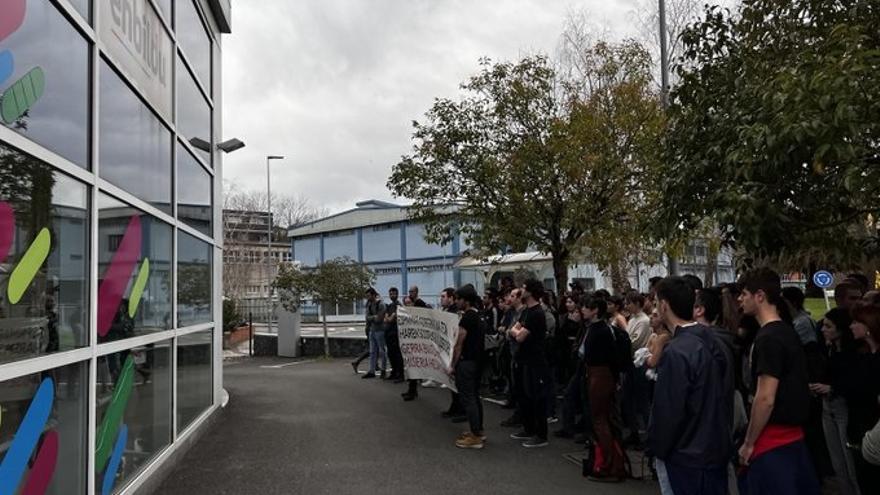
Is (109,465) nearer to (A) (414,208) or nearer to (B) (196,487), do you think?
(B) (196,487)

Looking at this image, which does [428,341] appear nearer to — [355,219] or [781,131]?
→ [781,131]

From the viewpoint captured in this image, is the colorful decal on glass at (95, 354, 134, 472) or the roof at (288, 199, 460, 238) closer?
the colorful decal on glass at (95, 354, 134, 472)

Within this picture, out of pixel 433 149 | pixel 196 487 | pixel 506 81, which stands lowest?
pixel 196 487

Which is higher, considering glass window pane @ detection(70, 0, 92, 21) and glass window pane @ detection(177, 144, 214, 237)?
glass window pane @ detection(70, 0, 92, 21)

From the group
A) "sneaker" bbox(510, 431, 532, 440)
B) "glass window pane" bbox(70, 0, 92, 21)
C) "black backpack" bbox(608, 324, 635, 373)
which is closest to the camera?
"glass window pane" bbox(70, 0, 92, 21)

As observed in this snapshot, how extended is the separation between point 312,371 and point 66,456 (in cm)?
1249

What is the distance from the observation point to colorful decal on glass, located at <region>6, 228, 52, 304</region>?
377 cm

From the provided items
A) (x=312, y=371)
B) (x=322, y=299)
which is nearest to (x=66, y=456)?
(x=312, y=371)

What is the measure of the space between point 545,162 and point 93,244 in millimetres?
9467

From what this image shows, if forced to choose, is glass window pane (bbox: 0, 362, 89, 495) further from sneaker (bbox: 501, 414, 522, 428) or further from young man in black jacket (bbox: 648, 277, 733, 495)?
sneaker (bbox: 501, 414, 522, 428)

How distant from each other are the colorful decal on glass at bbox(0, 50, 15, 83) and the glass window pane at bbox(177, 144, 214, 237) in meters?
4.33

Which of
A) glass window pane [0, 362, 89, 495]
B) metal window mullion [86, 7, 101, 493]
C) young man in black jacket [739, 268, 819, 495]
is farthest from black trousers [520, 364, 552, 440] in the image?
glass window pane [0, 362, 89, 495]

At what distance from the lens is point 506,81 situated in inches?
552

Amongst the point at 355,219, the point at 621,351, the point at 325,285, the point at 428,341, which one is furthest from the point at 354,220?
the point at 621,351
